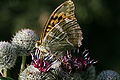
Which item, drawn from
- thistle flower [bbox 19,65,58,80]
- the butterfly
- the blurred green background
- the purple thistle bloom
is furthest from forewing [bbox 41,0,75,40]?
the blurred green background

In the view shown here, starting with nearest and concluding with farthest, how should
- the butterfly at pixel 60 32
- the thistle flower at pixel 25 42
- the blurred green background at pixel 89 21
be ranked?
the butterfly at pixel 60 32 < the thistle flower at pixel 25 42 < the blurred green background at pixel 89 21

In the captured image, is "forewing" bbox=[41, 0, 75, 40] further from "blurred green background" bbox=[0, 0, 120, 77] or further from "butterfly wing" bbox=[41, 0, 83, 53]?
"blurred green background" bbox=[0, 0, 120, 77]

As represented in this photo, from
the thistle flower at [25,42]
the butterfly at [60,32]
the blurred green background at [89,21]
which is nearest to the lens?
the butterfly at [60,32]

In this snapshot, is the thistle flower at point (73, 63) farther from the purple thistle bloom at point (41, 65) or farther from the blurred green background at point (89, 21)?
the blurred green background at point (89, 21)

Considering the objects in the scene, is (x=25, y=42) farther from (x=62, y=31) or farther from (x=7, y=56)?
(x=62, y=31)

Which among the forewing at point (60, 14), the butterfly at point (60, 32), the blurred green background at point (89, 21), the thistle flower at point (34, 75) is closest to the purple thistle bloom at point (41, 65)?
the thistle flower at point (34, 75)

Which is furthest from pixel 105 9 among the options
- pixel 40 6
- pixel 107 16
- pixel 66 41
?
pixel 66 41

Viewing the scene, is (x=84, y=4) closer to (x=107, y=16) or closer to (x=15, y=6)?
(x=107, y=16)

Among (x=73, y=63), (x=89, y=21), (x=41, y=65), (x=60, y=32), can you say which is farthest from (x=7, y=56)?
(x=89, y=21)
